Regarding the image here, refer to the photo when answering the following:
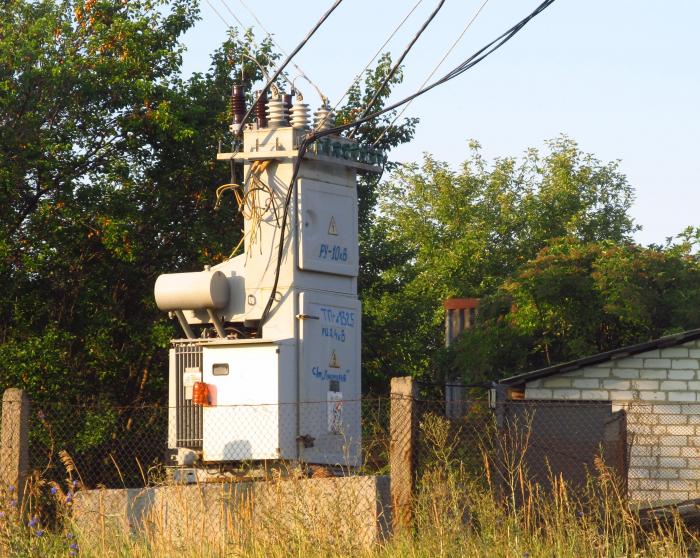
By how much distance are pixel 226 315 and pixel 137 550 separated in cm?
452

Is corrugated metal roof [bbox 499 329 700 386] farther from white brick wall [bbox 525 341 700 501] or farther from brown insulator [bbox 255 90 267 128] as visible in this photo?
brown insulator [bbox 255 90 267 128]

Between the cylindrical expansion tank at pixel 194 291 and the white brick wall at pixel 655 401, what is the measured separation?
802 cm

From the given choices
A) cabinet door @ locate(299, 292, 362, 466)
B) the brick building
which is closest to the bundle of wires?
cabinet door @ locate(299, 292, 362, 466)

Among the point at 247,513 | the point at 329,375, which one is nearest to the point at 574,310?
the point at 329,375

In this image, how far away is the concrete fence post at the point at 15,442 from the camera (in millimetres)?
10109

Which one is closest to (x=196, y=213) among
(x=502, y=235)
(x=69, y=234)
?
(x=69, y=234)

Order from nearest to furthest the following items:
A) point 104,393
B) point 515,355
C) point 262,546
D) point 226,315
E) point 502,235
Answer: point 262,546
point 226,315
point 104,393
point 515,355
point 502,235

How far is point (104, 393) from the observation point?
18891 mm

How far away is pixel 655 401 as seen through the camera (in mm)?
19578

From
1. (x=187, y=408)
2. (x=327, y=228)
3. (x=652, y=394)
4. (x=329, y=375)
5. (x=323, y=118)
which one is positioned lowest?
(x=187, y=408)

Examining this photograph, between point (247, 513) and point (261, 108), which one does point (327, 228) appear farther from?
point (247, 513)

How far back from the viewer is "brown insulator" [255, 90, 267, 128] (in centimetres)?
1287

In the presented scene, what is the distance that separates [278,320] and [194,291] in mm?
906

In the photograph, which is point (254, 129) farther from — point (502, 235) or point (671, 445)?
point (502, 235)
